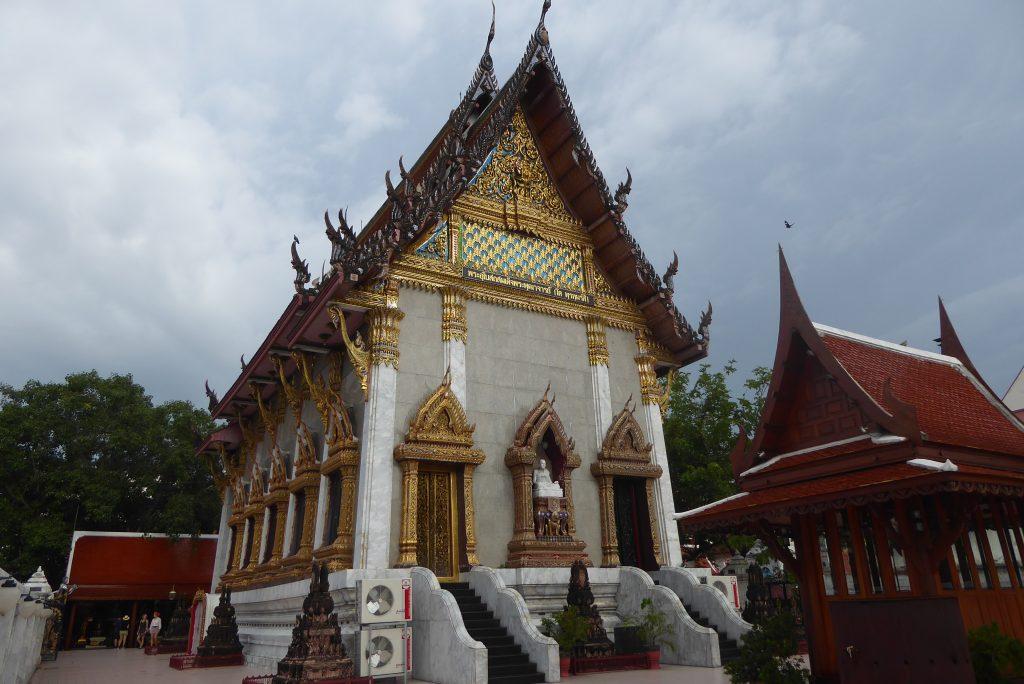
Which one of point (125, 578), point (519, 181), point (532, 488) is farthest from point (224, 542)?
point (519, 181)

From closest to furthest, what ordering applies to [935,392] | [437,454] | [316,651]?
[935,392]
[316,651]
[437,454]

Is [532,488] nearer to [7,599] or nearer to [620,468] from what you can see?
[620,468]

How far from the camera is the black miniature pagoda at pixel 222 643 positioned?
11.2m

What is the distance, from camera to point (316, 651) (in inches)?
283

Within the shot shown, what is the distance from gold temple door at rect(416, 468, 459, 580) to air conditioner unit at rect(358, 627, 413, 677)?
1968 mm

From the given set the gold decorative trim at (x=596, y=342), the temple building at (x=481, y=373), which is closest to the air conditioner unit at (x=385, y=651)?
the temple building at (x=481, y=373)

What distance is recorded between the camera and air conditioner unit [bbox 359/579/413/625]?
7.28 metres

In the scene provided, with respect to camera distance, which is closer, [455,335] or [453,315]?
[455,335]

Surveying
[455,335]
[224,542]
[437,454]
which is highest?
[455,335]

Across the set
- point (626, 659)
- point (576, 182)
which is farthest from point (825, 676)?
point (576, 182)

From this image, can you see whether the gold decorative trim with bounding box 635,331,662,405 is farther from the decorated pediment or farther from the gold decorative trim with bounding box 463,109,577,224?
the gold decorative trim with bounding box 463,109,577,224

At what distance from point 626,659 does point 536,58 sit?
9112 millimetres

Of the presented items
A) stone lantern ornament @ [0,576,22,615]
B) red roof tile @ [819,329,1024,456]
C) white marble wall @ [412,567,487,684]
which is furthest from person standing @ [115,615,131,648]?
red roof tile @ [819,329,1024,456]

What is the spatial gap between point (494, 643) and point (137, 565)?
53.1ft
